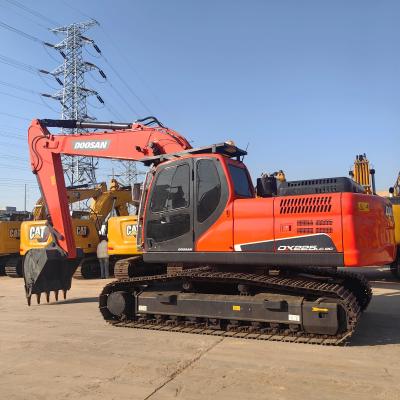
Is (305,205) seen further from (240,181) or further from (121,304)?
(121,304)

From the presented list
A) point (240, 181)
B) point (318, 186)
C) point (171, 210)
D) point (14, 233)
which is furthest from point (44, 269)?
point (14, 233)

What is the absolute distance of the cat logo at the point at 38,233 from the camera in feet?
52.7

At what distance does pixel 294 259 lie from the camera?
6.16m

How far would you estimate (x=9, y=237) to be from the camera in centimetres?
1833

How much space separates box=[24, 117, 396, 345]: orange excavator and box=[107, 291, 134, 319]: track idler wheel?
16mm

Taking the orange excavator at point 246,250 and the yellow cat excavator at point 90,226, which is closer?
the orange excavator at point 246,250

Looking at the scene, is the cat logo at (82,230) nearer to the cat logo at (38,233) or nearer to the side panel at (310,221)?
the cat logo at (38,233)

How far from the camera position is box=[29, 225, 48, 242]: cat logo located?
16.1 metres

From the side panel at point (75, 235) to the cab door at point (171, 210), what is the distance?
942 centimetres

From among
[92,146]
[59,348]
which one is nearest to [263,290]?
[59,348]

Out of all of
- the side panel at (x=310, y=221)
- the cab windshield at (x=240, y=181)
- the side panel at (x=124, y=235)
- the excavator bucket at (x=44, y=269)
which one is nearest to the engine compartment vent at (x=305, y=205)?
the side panel at (x=310, y=221)

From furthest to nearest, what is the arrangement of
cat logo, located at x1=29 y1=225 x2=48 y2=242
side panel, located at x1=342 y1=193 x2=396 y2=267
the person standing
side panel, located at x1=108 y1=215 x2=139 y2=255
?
cat logo, located at x1=29 y1=225 x2=48 y2=242, the person standing, side panel, located at x1=108 y1=215 x2=139 y2=255, side panel, located at x1=342 y1=193 x2=396 y2=267

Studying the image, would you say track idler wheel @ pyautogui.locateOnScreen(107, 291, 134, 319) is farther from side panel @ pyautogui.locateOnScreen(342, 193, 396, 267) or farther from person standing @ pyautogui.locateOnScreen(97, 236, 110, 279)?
person standing @ pyautogui.locateOnScreen(97, 236, 110, 279)

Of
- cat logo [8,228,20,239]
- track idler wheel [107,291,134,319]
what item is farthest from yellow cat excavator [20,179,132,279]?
track idler wheel [107,291,134,319]
